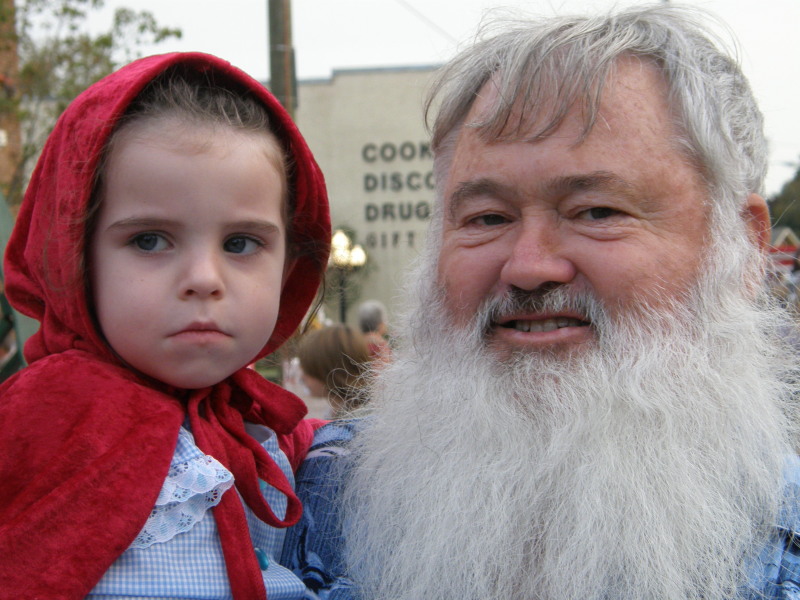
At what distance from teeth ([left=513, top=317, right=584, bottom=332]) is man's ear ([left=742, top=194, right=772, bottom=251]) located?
49 cm

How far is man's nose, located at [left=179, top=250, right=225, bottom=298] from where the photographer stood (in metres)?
1.53

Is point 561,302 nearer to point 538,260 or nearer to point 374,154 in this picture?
point 538,260

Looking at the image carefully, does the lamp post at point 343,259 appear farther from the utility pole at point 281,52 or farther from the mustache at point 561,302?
the utility pole at point 281,52

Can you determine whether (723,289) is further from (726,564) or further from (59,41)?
(59,41)

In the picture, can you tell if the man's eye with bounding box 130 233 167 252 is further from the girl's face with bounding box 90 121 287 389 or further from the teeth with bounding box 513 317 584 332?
the teeth with bounding box 513 317 584 332

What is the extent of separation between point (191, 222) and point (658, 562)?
108cm

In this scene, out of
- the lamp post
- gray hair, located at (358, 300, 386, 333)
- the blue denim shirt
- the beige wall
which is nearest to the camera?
the blue denim shirt

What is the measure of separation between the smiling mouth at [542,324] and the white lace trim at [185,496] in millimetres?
664

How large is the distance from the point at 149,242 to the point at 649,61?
1094 millimetres

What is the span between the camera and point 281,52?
5.93 metres

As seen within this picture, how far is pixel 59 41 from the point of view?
33.1 ft

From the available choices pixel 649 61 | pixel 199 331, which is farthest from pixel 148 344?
pixel 649 61

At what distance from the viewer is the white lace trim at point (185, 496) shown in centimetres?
147

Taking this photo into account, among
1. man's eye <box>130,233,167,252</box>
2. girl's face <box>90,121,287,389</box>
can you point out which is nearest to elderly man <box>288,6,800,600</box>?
girl's face <box>90,121,287,389</box>
